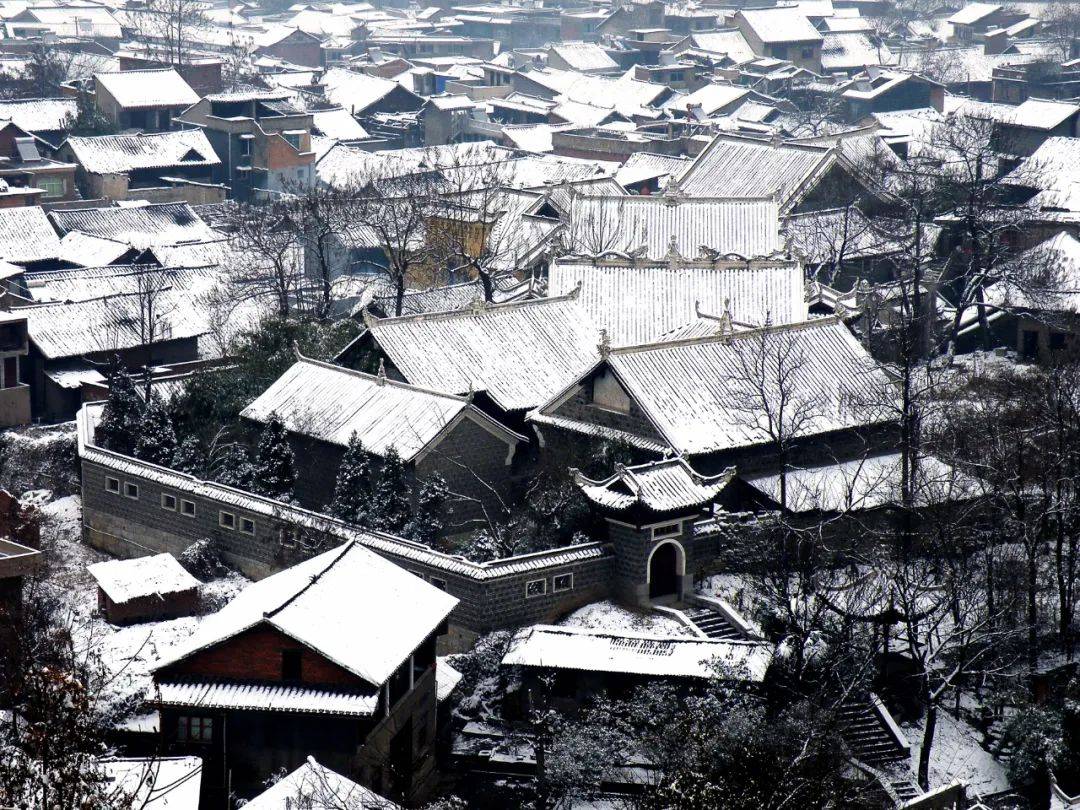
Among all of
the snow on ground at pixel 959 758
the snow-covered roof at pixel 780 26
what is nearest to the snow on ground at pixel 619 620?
the snow on ground at pixel 959 758

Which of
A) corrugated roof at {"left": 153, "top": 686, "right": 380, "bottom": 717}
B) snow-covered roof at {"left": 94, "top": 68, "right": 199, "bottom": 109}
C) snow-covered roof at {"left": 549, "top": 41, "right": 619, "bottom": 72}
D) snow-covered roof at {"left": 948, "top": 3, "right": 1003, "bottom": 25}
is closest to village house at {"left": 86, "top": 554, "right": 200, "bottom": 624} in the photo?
corrugated roof at {"left": 153, "top": 686, "right": 380, "bottom": 717}

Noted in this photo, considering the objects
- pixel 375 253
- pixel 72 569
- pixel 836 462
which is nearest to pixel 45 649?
pixel 72 569

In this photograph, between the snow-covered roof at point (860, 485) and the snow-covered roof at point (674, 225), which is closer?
the snow-covered roof at point (860, 485)

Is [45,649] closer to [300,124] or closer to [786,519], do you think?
[786,519]

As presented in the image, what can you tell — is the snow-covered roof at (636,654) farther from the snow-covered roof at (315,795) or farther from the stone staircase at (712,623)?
the snow-covered roof at (315,795)

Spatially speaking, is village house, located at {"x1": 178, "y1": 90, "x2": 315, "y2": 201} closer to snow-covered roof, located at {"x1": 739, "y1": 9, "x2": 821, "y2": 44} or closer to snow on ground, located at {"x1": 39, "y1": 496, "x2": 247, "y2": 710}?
snow on ground, located at {"x1": 39, "y1": 496, "x2": 247, "y2": 710}

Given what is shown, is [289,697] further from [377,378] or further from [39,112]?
[39,112]
